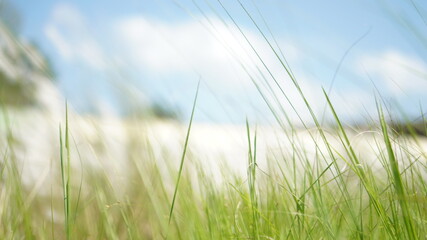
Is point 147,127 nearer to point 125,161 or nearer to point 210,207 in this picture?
point 210,207

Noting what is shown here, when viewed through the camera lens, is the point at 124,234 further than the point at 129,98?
Yes

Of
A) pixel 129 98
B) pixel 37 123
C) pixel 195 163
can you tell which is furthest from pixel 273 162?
pixel 37 123

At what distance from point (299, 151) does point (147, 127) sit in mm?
341

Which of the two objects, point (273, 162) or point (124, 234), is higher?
point (273, 162)

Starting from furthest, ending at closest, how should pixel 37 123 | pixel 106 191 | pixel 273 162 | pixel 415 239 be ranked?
1. pixel 37 123
2. pixel 106 191
3. pixel 273 162
4. pixel 415 239

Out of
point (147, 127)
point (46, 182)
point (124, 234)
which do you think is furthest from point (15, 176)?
point (46, 182)

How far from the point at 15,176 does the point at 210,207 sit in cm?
38

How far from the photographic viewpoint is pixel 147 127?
1.07 m

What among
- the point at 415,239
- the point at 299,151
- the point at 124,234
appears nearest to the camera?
the point at 415,239

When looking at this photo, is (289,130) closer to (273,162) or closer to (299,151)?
(299,151)

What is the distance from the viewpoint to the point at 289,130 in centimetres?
92

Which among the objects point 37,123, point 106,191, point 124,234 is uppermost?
point 37,123

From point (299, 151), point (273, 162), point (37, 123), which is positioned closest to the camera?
point (299, 151)

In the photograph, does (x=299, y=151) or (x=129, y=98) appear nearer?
(x=299, y=151)
